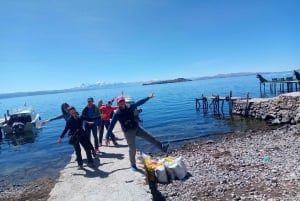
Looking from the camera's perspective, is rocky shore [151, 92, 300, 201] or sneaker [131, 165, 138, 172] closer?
rocky shore [151, 92, 300, 201]

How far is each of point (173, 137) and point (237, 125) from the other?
757 cm

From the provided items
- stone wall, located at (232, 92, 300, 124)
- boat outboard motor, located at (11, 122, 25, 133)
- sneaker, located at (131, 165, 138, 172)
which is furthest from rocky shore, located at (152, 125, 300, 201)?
boat outboard motor, located at (11, 122, 25, 133)

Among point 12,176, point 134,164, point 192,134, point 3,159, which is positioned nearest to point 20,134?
point 3,159

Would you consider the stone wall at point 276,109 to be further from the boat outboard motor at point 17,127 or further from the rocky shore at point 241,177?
the boat outboard motor at point 17,127

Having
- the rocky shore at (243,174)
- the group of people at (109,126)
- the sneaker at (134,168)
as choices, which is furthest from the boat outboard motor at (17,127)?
the sneaker at (134,168)

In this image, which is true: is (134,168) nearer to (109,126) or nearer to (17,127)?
(109,126)

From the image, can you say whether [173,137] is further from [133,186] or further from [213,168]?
[133,186]

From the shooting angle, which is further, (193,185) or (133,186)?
(193,185)

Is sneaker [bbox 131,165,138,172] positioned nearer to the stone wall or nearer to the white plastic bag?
the white plastic bag

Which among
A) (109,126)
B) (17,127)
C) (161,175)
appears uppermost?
(109,126)

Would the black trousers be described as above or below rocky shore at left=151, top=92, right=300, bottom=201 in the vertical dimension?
above

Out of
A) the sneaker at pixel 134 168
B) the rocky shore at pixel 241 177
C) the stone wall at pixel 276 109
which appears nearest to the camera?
the rocky shore at pixel 241 177

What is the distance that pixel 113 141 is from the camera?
13.5m

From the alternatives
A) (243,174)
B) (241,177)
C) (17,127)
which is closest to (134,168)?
(241,177)
